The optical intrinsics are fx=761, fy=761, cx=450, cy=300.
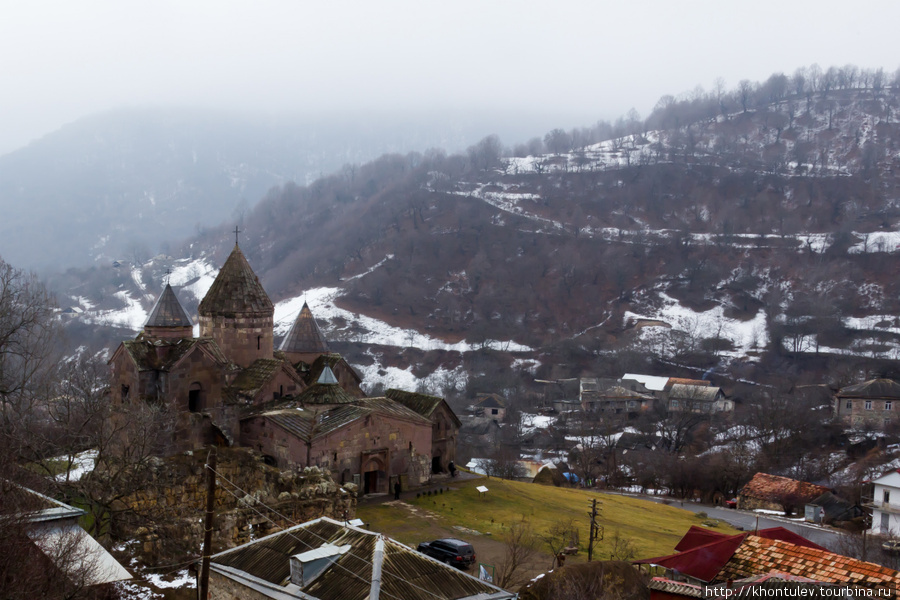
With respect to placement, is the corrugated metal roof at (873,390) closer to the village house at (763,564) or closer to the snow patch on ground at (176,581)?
the village house at (763,564)

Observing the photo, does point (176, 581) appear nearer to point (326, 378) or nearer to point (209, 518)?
point (209, 518)

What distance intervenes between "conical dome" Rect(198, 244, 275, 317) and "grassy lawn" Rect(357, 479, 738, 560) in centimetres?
877

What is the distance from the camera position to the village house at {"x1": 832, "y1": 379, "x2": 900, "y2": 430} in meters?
59.2

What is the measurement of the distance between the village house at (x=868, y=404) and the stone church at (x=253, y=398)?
43.4m

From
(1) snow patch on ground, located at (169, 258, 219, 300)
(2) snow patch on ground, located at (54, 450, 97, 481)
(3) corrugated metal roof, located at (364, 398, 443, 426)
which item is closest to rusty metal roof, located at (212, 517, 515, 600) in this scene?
(2) snow patch on ground, located at (54, 450, 97, 481)

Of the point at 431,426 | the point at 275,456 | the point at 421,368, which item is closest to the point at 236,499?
the point at 275,456

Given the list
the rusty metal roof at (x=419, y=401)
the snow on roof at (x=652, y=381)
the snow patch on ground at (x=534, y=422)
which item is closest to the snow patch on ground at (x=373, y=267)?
the snow on roof at (x=652, y=381)

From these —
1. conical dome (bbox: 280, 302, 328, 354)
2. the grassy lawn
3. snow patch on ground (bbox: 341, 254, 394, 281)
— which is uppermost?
conical dome (bbox: 280, 302, 328, 354)

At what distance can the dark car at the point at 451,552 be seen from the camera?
63.8 feet

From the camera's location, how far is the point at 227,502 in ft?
61.7

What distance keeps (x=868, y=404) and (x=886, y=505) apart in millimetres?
28171

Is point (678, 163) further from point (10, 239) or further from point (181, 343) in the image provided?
point (10, 239)

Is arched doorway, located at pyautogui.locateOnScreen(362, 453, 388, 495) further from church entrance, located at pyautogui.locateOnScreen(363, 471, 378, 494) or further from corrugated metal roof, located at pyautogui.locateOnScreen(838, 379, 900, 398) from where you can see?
corrugated metal roof, located at pyautogui.locateOnScreen(838, 379, 900, 398)

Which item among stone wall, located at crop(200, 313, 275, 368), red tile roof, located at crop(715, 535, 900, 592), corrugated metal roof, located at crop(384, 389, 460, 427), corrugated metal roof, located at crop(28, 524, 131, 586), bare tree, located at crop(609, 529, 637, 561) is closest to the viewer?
corrugated metal roof, located at crop(28, 524, 131, 586)
